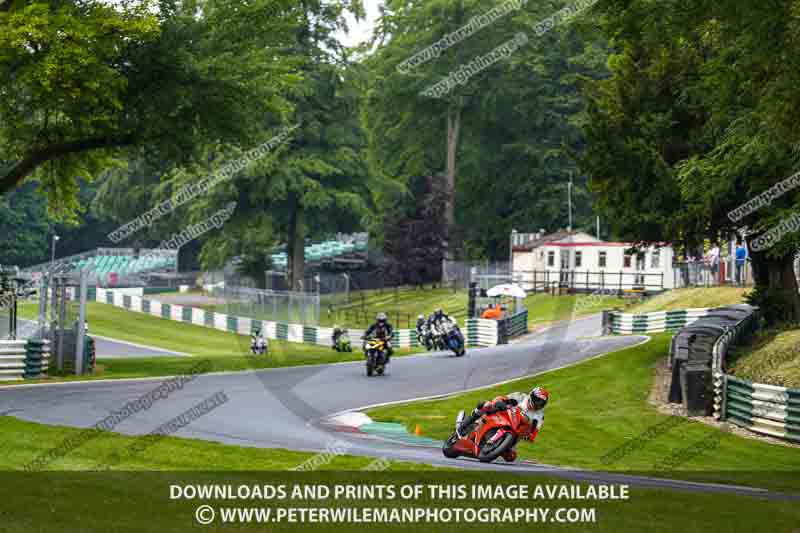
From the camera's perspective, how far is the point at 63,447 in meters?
15.4

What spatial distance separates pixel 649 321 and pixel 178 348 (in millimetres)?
20619

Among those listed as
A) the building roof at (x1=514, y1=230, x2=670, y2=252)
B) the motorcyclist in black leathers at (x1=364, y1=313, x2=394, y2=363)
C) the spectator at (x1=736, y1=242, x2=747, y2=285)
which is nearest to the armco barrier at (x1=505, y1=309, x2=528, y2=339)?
the spectator at (x1=736, y1=242, x2=747, y2=285)

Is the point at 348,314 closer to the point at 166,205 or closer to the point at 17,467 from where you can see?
the point at 166,205

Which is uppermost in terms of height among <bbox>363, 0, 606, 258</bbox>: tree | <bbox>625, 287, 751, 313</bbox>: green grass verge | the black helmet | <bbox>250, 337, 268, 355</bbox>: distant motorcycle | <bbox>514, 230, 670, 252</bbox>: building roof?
<bbox>363, 0, 606, 258</bbox>: tree

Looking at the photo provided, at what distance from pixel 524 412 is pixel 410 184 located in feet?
→ 245

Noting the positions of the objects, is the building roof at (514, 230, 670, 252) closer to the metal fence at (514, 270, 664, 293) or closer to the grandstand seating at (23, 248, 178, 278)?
the metal fence at (514, 270, 664, 293)

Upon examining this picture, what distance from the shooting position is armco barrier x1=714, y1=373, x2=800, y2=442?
19.9 m

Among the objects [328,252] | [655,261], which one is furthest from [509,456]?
[328,252]

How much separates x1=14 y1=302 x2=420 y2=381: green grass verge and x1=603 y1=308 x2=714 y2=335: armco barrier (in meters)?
7.97

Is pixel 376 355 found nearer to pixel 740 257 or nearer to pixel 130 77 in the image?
pixel 130 77

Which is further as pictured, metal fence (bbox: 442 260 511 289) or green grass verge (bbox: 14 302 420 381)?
metal fence (bbox: 442 260 511 289)

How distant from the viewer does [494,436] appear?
1481 centimetres

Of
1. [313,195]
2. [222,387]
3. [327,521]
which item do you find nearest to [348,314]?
[313,195]

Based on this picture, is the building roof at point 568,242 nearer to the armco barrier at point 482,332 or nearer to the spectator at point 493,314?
the spectator at point 493,314
